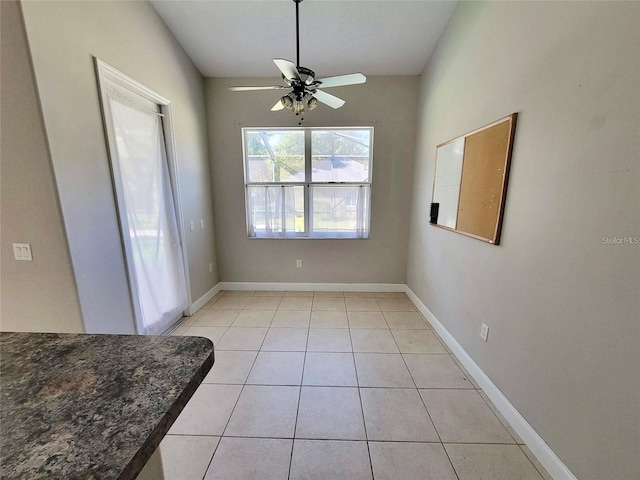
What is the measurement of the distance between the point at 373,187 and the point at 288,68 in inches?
76.6

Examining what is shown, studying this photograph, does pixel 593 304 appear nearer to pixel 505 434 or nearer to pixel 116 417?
pixel 505 434

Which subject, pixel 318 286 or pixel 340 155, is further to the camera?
pixel 318 286

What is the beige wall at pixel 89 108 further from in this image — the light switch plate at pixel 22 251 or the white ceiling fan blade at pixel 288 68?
the white ceiling fan blade at pixel 288 68

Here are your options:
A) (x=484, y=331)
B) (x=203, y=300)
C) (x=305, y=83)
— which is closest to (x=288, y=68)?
(x=305, y=83)

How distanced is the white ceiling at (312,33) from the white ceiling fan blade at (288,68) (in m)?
0.93

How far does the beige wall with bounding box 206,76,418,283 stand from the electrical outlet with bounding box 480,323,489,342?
175cm

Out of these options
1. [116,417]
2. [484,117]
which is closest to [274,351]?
[116,417]

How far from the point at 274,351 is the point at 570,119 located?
Result: 250 centimetres

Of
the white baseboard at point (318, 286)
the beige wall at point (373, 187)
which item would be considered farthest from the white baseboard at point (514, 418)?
the beige wall at point (373, 187)

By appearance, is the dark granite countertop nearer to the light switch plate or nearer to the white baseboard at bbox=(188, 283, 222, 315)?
the light switch plate

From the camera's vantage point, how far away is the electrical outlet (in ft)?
5.94

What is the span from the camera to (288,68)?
174 centimetres

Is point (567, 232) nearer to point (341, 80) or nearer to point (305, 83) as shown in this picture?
point (341, 80)

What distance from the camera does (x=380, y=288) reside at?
3.65 meters
